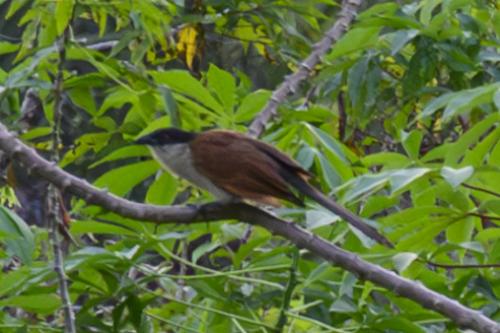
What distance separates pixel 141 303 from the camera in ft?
6.89

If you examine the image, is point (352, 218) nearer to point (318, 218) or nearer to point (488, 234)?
point (318, 218)

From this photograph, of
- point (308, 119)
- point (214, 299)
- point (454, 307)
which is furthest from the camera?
point (308, 119)

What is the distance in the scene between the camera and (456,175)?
5.44ft

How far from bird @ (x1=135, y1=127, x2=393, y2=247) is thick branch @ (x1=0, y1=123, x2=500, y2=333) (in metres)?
0.12

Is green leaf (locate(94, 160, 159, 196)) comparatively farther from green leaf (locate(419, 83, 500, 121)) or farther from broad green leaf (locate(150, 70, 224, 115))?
green leaf (locate(419, 83, 500, 121))

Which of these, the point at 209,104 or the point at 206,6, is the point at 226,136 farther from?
the point at 206,6

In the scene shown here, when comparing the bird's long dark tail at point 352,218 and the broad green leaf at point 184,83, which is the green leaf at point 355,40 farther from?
the bird's long dark tail at point 352,218

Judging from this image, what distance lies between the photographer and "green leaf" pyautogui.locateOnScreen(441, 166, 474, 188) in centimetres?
163

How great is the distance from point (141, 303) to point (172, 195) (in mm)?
263

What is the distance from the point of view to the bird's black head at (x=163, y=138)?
224 centimetres

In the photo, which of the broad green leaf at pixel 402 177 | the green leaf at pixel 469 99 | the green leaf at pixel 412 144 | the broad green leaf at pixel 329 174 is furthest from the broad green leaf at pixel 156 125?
the broad green leaf at pixel 402 177

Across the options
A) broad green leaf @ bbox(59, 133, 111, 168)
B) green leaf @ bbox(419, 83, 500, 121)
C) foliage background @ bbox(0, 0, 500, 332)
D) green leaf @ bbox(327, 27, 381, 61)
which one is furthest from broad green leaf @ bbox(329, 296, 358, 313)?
broad green leaf @ bbox(59, 133, 111, 168)

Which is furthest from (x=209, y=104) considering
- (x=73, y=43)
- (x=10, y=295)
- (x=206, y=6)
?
(x=206, y=6)

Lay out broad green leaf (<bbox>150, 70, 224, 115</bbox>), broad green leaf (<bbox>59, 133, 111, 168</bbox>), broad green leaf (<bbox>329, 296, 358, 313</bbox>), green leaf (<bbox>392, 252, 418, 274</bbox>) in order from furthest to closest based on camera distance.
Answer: broad green leaf (<bbox>59, 133, 111, 168</bbox>)
broad green leaf (<bbox>150, 70, 224, 115</bbox>)
broad green leaf (<bbox>329, 296, 358, 313</bbox>)
green leaf (<bbox>392, 252, 418, 274</bbox>)
